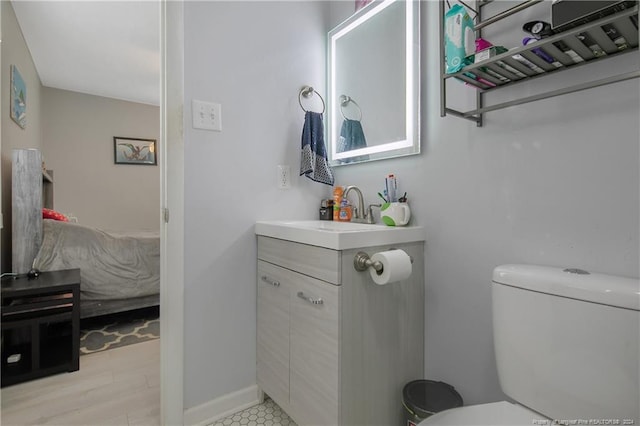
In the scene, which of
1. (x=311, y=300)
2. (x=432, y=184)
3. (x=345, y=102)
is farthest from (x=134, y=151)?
(x=432, y=184)

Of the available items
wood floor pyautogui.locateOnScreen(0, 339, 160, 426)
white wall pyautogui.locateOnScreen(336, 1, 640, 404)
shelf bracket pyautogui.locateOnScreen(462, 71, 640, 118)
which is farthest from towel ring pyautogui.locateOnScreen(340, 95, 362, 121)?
wood floor pyautogui.locateOnScreen(0, 339, 160, 426)

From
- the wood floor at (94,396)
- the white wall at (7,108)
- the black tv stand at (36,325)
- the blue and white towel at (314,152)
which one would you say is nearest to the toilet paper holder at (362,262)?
the blue and white towel at (314,152)

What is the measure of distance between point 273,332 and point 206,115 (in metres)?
1.00

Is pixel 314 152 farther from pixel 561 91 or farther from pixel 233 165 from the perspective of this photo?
pixel 561 91

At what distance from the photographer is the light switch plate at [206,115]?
1.37 meters

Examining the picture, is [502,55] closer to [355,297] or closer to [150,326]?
[355,297]

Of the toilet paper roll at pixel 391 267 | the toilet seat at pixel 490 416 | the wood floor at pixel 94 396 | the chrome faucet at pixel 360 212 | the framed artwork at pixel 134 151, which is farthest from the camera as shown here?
the framed artwork at pixel 134 151

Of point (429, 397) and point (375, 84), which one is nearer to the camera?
point (429, 397)

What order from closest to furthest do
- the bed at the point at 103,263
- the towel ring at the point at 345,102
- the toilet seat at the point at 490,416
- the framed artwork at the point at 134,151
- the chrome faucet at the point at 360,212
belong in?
the toilet seat at the point at 490,416 → the chrome faucet at the point at 360,212 → the towel ring at the point at 345,102 → the bed at the point at 103,263 → the framed artwork at the point at 134,151

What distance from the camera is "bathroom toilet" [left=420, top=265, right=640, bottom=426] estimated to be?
0.71 metres

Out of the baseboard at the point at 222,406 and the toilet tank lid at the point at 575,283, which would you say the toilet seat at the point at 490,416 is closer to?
the toilet tank lid at the point at 575,283

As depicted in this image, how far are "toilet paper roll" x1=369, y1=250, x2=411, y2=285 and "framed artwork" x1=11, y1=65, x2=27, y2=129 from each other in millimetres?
3208

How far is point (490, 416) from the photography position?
2.76 ft

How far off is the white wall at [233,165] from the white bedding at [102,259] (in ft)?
4.68
